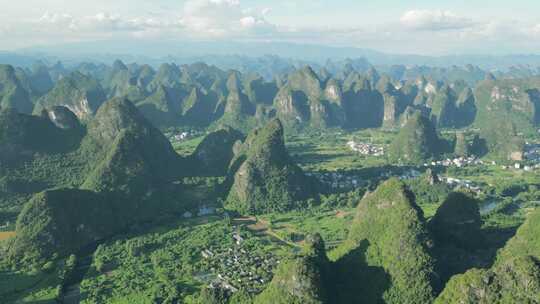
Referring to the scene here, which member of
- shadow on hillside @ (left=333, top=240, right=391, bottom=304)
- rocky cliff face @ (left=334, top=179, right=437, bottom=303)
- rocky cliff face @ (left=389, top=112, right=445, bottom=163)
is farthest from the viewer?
rocky cliff face @ (left=389, top=112, right=445, bottom=163)

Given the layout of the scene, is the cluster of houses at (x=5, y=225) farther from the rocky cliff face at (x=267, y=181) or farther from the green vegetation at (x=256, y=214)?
the rocky cliff face at (x=267, y=181)

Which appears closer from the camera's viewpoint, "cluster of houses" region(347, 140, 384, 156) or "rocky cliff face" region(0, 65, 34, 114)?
"cluster of houses" region(347, 140, 384, 156)

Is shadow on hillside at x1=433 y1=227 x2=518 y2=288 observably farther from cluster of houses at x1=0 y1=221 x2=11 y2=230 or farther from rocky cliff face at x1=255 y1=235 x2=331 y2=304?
cluster of houses at x1=0 y1=221 x2=11 y2=230

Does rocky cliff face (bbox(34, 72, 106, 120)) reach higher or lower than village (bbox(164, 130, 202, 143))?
higher

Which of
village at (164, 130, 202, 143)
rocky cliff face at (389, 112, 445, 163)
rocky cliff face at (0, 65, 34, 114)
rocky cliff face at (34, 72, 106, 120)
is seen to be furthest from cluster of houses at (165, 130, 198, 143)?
rocky cliff face at (389, 112, 445, 163)

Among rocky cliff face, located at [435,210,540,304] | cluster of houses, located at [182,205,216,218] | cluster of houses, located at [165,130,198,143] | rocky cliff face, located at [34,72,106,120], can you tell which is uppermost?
rocky cliff face, located at [34,72,106,120]

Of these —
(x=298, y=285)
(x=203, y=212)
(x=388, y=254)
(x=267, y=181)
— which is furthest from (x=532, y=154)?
(x=298, y=285)

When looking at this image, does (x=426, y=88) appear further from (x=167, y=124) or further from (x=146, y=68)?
(x=146, y=68)

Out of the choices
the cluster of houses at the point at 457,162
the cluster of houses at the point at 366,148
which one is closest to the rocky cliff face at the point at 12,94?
the cluster of houses at the point at 366,148
